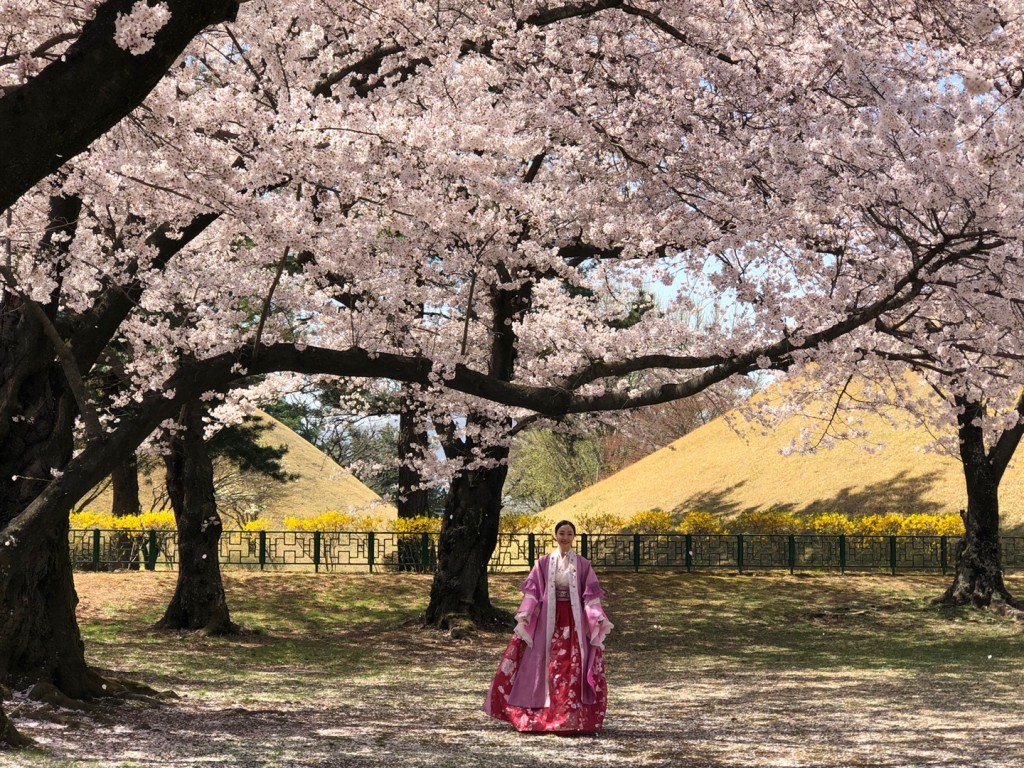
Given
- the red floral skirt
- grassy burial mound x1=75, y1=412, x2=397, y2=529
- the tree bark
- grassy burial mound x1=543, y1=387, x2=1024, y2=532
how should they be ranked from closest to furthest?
1. the red floral skirt
2. the tree bark
3. grassy burial mound x1=543, y1=387, x2=1024, y2=532
4. grassy burial mound x1=75, y1=412, x2=397, y2=529

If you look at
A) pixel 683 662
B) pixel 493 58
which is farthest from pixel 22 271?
pixel 683 662

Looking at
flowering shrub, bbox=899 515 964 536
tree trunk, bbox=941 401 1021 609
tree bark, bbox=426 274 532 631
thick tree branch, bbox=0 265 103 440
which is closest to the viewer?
thick tree branch, bbox=0 265 103 440

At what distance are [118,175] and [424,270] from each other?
12.4 feet

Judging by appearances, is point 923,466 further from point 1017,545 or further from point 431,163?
point 431,163

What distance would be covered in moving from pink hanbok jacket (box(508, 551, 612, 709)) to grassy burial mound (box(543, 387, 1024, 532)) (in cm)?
1846

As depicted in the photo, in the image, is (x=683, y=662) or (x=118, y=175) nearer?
(x=118, y=175)

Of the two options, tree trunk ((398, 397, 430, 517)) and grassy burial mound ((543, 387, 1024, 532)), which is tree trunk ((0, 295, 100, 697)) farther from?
grassy burial mound ((543, 387, 1024, 532))

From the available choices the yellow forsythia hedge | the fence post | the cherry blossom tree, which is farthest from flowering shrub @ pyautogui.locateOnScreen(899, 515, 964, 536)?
the fence post

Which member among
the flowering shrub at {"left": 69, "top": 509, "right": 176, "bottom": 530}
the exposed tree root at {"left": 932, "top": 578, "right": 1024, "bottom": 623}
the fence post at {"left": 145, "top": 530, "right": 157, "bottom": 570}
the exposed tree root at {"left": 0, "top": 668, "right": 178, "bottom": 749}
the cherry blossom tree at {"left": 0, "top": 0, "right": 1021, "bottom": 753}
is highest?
the cherry blossom tree at {"left": 0, "top": 0, "right": 1021, "bottom": 753}

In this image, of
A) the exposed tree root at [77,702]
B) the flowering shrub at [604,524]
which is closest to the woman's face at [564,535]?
the exposed tree root at [77,702]

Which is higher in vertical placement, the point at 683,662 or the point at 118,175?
the point at 118,175

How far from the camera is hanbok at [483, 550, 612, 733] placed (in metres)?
9.30

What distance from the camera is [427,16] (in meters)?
10.6

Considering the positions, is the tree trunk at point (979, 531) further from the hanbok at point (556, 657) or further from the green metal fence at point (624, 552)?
the hanbok at point (556, 657)
